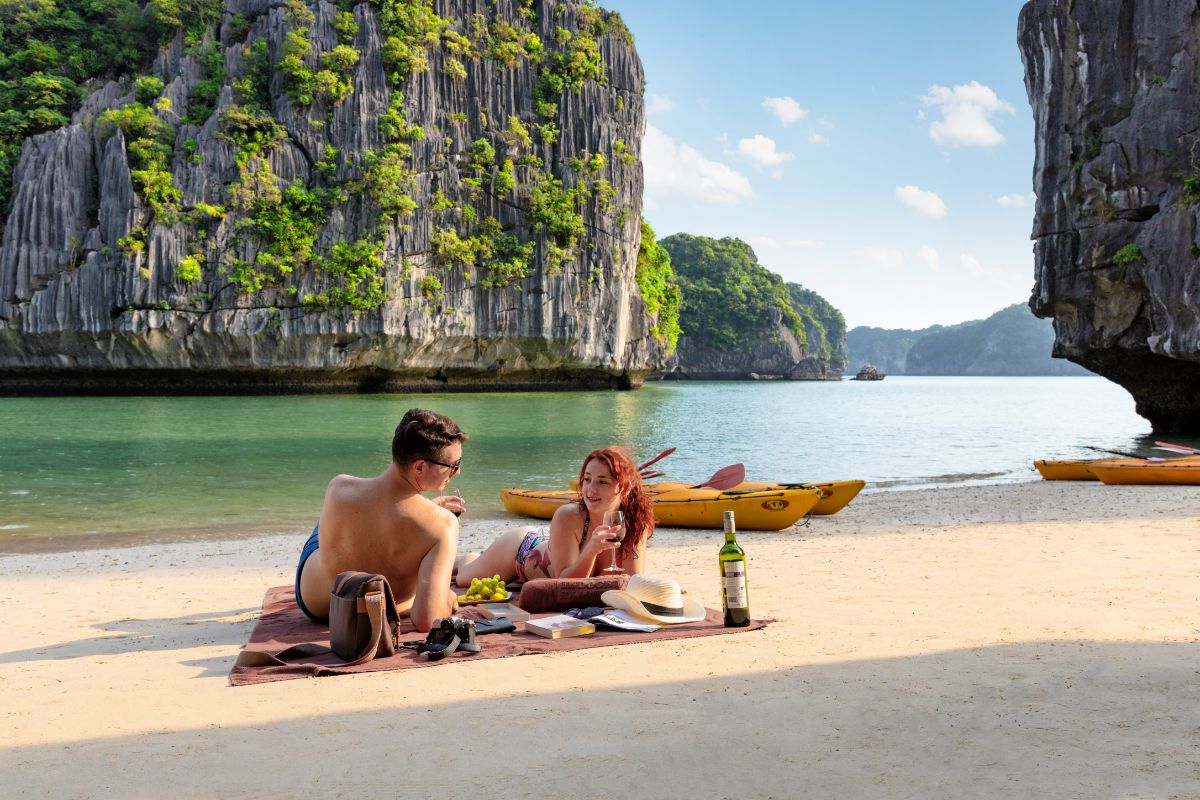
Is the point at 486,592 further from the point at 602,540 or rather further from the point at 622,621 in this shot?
the point at 622,621

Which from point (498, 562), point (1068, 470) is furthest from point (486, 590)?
point (1068, 470)

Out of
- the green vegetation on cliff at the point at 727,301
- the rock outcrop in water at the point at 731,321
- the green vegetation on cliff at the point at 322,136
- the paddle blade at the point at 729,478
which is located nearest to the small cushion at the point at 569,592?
the paddle blade at the point at 729,478

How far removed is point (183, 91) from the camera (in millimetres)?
48625

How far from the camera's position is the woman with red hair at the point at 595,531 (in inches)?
198

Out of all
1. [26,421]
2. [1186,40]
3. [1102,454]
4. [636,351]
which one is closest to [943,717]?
[1102,454]

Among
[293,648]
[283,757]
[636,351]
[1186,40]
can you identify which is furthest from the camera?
[636,351]

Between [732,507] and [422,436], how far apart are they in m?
6.61

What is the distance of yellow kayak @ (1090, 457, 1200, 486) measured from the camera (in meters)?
14.2

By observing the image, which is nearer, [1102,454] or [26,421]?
[1102,454]

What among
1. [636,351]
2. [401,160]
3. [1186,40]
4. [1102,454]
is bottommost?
[1102,454]

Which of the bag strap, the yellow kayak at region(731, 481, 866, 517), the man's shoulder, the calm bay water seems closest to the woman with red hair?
the man's shoulder

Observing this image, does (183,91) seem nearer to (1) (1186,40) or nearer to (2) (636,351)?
(2) (636,351)

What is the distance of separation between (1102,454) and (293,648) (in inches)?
961

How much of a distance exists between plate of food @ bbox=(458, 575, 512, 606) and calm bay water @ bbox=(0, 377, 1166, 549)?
6.92m
